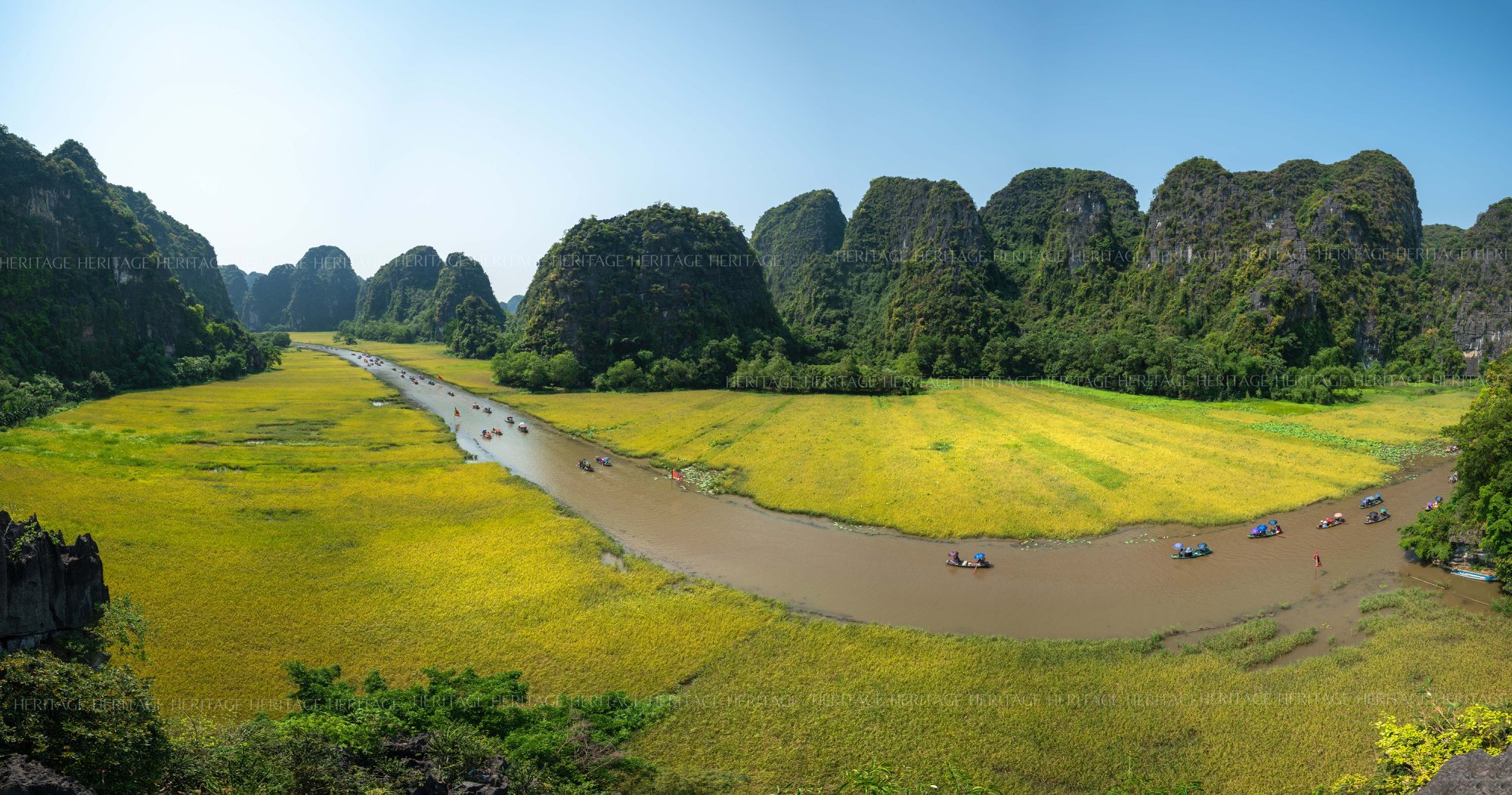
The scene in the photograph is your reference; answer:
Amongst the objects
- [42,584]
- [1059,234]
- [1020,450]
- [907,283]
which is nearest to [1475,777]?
[42,584]

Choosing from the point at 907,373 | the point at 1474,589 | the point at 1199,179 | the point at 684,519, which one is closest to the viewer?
the point at 1474,589

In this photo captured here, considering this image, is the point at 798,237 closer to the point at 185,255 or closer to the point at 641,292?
the point at 641,292

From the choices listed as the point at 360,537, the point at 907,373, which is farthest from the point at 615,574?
the point at 907,373

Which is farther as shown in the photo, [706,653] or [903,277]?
[903,277]

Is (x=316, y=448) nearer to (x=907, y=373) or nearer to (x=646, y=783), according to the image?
(x=646, y=783)

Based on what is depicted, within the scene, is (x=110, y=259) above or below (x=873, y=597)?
above

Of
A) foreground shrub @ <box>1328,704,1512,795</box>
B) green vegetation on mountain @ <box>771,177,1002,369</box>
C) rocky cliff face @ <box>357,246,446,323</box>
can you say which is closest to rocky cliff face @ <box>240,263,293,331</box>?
rocky cliff face @ <box>357,246,446,323</box>
